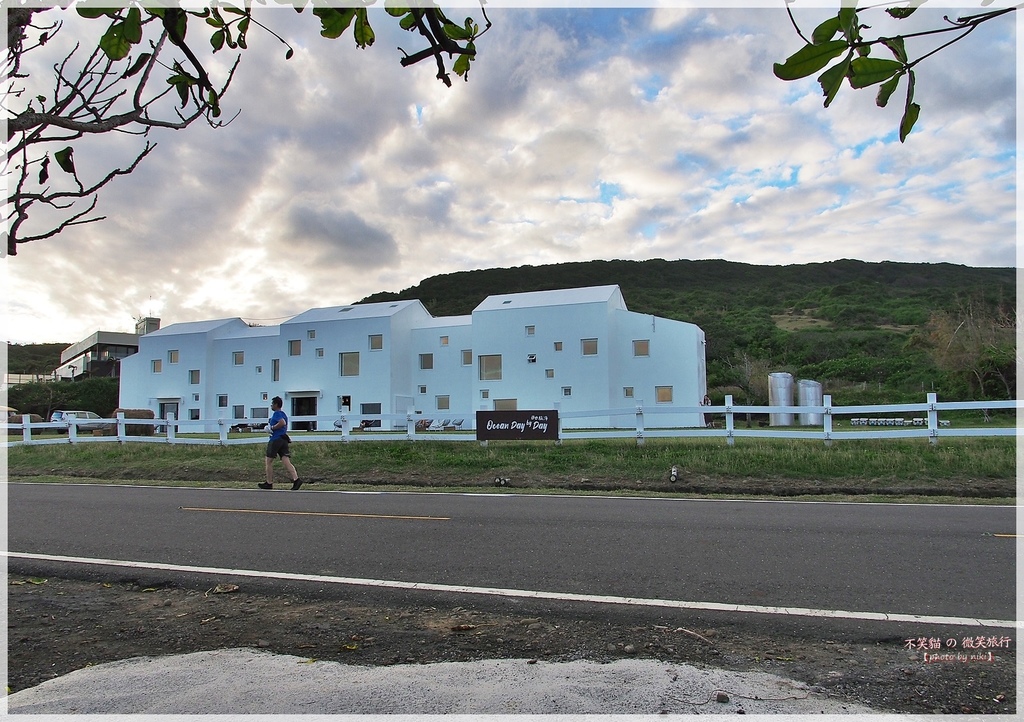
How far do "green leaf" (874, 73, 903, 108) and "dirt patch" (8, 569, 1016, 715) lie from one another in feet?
9.90

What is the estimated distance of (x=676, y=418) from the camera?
3478 cm

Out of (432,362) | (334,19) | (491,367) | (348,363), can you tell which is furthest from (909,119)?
(348,363)

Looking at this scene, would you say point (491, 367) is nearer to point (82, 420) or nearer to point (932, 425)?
point (82, 420)

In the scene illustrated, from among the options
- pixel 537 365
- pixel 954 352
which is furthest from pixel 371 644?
pixel 954 352

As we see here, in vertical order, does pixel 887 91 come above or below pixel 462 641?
above

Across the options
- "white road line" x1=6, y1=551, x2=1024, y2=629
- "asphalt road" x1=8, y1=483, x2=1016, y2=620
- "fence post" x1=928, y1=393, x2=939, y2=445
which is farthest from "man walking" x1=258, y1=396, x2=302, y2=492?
"fence post" x1=928, y1=393, x2=939, y2=445

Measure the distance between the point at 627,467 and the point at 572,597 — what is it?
8.83m

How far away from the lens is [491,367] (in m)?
36.8

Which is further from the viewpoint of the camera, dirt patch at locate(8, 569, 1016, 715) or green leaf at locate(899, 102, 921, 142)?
dirt patch at locate(8, 569, 1016, 715)

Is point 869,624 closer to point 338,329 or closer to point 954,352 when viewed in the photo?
point 338,329

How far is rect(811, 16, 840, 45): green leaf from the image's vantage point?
1.52 meters

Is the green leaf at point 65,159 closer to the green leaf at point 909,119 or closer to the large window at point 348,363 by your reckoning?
the green leaf at point 909,119

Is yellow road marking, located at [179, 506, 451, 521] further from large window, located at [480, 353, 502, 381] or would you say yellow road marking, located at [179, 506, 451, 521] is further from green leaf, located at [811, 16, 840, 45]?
large window, located at [480, 353, 502, 381]

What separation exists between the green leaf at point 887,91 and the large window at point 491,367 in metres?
34.8
